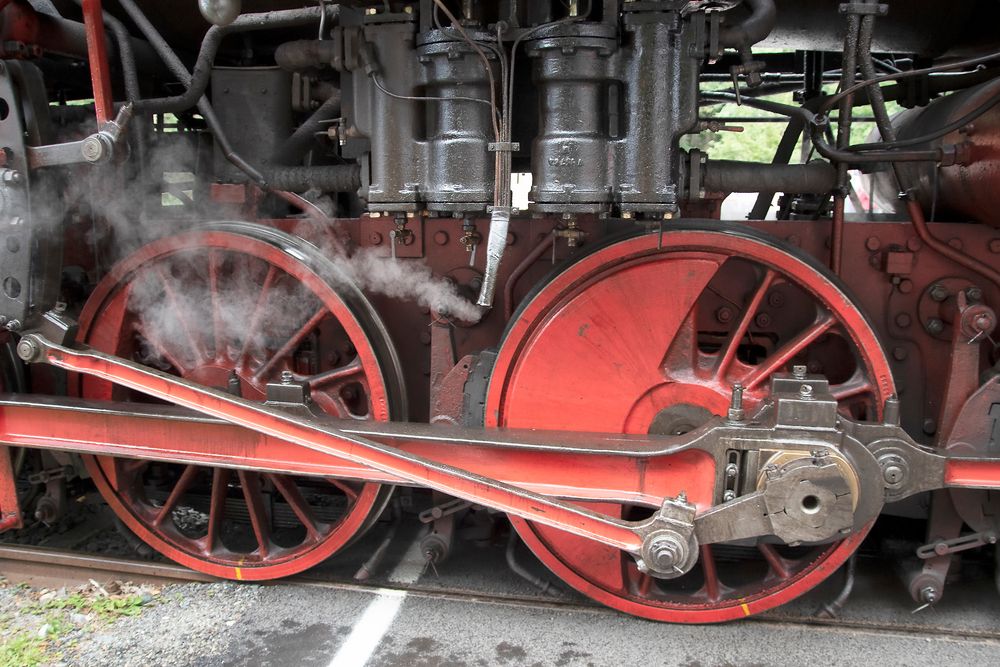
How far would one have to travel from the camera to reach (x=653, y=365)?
220 centimetres

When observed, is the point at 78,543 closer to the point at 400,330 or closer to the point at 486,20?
the point at 400,330

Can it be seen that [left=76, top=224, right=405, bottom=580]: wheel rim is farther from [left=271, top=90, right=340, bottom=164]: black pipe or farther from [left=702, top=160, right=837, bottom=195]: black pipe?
[left=702, top=160, right=837, bottom=195]: black pipe

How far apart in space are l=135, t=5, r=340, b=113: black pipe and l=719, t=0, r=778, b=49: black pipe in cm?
118

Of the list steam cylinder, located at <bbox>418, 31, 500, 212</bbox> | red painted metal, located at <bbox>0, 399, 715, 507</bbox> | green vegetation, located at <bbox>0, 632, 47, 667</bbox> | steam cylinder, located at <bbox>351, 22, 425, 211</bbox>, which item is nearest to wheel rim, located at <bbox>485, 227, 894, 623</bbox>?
red painted metal, located at <bbox>0, 399, 715, 507</bbox>

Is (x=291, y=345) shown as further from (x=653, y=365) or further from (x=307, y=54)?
(x=653, y=365)

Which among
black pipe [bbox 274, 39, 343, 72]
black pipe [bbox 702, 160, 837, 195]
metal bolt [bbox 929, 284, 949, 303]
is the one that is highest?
black pipe [bbox 274, 39, 343, 72]

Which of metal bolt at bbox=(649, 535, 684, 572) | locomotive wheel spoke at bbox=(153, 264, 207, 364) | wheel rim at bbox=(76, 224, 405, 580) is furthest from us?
locomotive wheel spoke at bbox=(153, 264, 207, 364)

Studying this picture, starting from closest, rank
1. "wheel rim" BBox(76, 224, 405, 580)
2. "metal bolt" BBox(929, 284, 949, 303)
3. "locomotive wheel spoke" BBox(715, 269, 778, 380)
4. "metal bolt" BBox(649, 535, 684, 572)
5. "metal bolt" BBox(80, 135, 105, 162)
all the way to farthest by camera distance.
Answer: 1. "metal bolt" BBox(649, 535, 684, 572)
2. "metal bolt" BBox(80, 135, 105, 162)
3. "locomotive wheel spoke" BBox(715, 269, 778, 380)
4. "metal bolt" BBox(929, 284, 949, 303)
5. "wheel rim" BBox(76, 224, 405, 580)

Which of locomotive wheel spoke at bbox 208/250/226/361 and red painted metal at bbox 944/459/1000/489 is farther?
locomotive wheel spoke at bbox 208/250/226/361

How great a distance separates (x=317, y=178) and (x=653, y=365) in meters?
1.26

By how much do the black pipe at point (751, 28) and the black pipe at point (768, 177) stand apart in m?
0.34

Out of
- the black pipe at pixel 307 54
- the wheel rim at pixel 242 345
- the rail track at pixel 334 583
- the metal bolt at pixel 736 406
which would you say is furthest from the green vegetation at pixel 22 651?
the metal bolt at pixel 736 406

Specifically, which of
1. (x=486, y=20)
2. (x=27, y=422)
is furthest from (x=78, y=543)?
(x=486, y=20)

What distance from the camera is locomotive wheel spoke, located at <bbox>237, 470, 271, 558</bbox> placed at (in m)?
2.62
